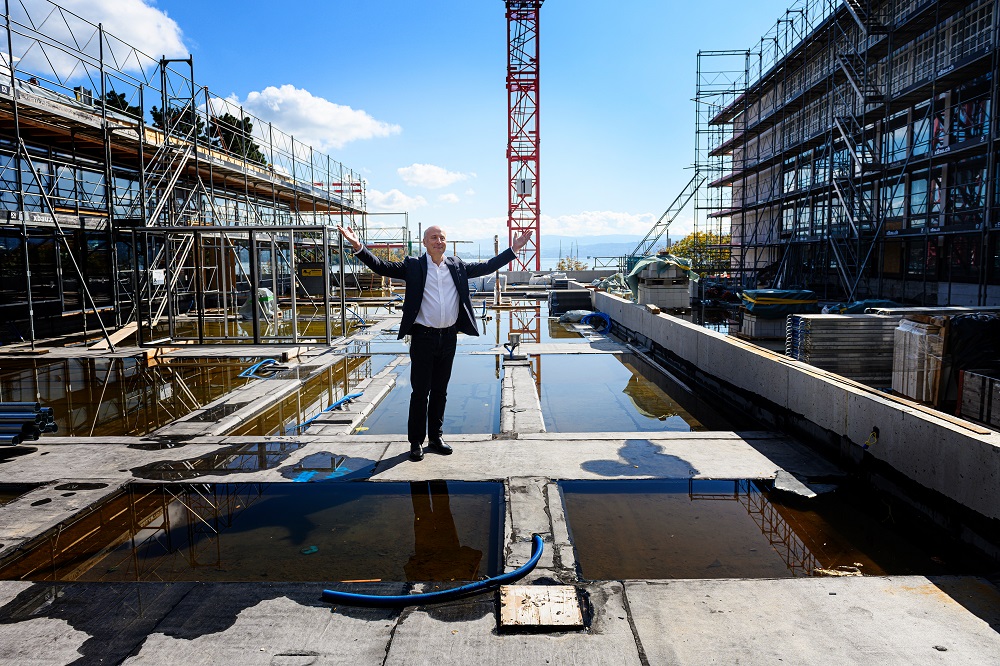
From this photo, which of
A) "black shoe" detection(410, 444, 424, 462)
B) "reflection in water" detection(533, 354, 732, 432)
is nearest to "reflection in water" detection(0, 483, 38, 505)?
"black shoe" detection(410, 444, 424, 462)

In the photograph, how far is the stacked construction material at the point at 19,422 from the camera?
20.2 ft

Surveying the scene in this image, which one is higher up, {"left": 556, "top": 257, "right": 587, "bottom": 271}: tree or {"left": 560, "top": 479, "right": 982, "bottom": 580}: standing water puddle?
{"left": 556, "top": 257, "right": 587, "bottom": 271}: tree

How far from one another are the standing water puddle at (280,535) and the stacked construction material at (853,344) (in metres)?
4.62

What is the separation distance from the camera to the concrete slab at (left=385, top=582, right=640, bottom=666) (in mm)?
2998

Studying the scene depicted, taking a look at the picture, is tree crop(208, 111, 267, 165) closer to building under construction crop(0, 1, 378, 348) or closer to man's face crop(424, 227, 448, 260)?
building under construction crop(0, 1, 378, 348)

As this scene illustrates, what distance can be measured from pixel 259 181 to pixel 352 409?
1563 centimetres

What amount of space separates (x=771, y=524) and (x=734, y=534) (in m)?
0.39

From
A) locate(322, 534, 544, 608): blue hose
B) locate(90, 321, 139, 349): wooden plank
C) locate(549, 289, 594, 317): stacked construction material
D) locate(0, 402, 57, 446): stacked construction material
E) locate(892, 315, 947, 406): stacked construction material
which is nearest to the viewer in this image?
locate(322, 534, 544, 608): blue hose

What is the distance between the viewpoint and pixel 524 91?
48.1 meters

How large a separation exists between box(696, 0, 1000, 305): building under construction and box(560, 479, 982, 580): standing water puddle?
15.7 metres

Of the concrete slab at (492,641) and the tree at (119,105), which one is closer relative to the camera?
the concrete slab at (492,641)

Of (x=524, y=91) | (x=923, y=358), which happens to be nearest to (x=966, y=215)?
(x=923, y=358)

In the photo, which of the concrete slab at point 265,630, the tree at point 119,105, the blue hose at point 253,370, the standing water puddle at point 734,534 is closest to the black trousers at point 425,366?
the standing water puddle at point 734,534

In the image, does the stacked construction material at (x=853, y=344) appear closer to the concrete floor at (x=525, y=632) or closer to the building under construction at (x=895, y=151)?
the concrete floor at (x=525, y=632)
